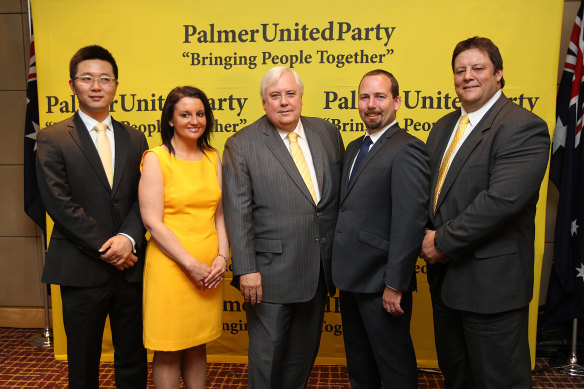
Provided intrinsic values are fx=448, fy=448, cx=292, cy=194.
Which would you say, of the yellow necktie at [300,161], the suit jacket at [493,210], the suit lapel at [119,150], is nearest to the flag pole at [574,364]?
the suit jacket at [493,210]

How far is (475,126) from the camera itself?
1.96 m

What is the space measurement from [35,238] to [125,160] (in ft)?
7.59

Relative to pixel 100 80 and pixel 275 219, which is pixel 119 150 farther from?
pixel 275 219

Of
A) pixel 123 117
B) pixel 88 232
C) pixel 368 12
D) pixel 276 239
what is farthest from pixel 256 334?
pixel 368 12

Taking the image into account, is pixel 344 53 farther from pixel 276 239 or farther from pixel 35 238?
pixel 35 238

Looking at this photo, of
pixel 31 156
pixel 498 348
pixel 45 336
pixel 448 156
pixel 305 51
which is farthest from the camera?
pixel 45 336

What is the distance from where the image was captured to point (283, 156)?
2105 millimetres

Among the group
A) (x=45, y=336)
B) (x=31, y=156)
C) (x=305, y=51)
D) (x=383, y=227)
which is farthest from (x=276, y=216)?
(x=45, y=336)

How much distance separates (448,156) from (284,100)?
792mm

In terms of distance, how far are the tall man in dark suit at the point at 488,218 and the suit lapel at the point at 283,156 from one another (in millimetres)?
608

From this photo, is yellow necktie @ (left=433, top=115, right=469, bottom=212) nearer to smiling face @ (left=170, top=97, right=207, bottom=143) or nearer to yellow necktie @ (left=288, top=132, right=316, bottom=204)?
yellow necktie @ (left=288, top=132, right=316, bottom=204)

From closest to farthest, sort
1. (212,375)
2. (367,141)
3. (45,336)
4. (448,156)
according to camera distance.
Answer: (448,156) → (367,141) → (212,375) → (45,336)

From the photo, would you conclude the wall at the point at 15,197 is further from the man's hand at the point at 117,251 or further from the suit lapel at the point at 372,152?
the suit lapel at the point at 372,152

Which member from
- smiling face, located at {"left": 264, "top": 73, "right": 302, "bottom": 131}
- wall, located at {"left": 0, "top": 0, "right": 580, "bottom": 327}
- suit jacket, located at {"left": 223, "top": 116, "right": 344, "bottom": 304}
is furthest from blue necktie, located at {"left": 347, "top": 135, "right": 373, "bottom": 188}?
wall, located at {"left": 0, "top": 0, "right": 580, "bottom": 327}
